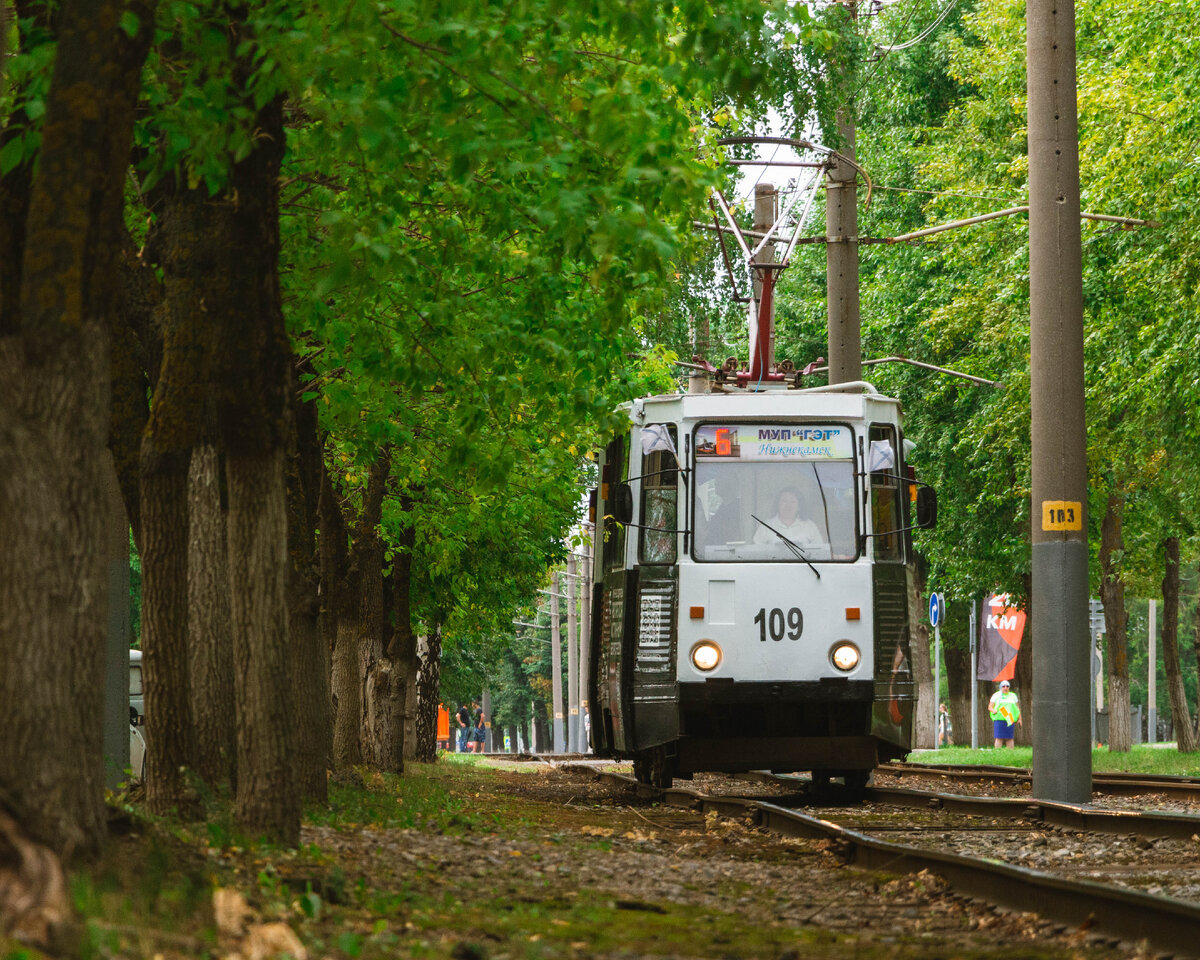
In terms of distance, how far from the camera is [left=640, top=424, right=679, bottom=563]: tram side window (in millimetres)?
15164

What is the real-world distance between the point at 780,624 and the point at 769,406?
1896 mm

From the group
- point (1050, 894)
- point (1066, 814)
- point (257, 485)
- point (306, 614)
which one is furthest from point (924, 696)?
point (1050, 894)

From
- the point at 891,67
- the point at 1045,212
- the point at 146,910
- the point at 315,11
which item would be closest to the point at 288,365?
the point at 315,11

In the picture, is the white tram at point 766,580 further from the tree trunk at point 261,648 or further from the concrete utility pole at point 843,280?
the concrete utility pole at point 843,280

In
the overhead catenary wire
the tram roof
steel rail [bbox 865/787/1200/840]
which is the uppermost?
the overhead catenary wire

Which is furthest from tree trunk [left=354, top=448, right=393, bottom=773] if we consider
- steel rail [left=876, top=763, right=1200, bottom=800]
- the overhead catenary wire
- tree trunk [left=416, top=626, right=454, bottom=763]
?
the overhead catenary wire

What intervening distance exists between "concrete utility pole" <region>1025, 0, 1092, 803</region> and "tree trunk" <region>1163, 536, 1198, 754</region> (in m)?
18.0

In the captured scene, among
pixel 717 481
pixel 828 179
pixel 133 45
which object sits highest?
pixel 828 179

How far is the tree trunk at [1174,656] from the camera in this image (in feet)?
110

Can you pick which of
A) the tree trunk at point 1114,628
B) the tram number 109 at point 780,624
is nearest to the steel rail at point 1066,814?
the tram number 109 at point 780,624

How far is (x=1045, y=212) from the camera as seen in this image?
15.9 meters

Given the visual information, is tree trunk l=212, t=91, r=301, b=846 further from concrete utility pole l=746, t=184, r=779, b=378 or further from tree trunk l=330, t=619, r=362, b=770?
tree trunk l=330, t=619, r=362, b=770

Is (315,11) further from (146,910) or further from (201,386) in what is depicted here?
(146,910)

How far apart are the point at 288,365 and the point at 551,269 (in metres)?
2.66
